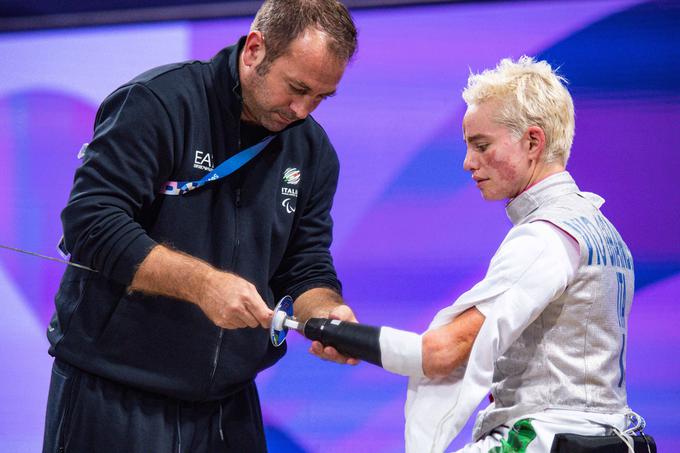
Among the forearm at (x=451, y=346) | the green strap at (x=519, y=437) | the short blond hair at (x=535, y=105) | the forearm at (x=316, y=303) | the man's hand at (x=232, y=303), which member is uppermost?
the short blond hair at (x=535, y=105)

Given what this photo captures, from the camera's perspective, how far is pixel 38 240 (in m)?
3.45

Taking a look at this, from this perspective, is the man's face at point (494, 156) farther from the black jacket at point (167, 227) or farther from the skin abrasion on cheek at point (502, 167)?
the black jacket at point (167, 227)

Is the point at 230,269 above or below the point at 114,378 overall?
above

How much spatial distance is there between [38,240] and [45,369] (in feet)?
1.77

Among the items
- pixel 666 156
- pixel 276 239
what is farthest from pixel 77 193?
pixel 666 156

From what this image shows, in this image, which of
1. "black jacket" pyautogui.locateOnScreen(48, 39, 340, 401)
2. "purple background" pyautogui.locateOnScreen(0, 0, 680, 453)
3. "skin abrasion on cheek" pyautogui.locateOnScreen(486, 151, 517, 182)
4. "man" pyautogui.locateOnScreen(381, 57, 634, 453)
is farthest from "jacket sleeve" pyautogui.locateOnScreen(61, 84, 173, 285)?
"purple background" pyautogui.locateOnScreen(0, 0, 680, 453)

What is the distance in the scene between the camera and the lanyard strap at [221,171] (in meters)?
1.97

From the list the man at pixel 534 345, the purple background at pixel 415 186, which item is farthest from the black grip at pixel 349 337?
the purple background at pixel 415 186

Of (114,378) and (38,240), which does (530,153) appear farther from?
(38,240)

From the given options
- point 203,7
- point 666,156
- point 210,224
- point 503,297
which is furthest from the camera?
point 203,7

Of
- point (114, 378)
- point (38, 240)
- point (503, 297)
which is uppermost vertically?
point (38, 240)

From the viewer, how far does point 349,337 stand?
70.3 inches

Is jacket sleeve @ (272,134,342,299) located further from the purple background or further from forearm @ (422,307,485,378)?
the purple background

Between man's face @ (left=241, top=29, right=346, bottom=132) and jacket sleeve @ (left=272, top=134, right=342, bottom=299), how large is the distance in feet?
0.86
